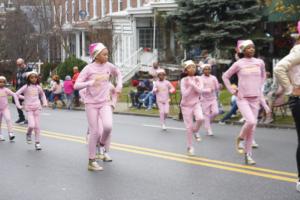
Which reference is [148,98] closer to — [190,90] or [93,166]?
[190,90]

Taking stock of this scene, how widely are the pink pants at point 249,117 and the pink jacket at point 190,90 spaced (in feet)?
4.37

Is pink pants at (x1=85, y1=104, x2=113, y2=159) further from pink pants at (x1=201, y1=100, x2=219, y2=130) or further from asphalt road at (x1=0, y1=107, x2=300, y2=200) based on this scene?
pink pants at (x1=201, y1=100, x2=219, y2=130)

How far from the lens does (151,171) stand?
30.7 ft

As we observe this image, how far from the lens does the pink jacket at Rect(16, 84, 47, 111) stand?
43.2 ft

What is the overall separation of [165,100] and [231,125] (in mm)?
2338

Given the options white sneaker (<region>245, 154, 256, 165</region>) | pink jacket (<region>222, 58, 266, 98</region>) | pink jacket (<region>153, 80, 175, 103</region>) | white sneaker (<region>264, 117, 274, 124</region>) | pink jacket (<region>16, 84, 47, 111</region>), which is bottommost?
white sneaker (<region>264, 117, 274, 124</region>)

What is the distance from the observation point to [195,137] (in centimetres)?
1280

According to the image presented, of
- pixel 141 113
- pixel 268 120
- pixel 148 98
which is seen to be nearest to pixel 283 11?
pixel 268 120

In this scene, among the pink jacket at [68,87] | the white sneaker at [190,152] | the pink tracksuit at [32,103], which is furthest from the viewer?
the pink jacket at [68,87]

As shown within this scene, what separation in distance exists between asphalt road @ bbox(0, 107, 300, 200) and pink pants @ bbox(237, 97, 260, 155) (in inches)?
15.6

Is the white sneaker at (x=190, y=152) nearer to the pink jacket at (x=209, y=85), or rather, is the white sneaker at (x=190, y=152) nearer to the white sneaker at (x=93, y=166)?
the white sneaker at (x=93, y=166)

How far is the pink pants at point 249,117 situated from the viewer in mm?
9719

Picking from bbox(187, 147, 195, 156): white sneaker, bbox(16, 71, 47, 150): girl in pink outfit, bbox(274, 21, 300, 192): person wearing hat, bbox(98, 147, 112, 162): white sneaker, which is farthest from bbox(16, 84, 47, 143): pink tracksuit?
bbox(274, 21, 300, 192): person wearing hat

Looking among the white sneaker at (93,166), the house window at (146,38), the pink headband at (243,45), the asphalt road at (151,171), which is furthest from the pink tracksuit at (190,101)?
the house window at (146,38)
